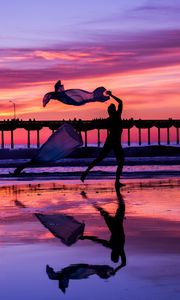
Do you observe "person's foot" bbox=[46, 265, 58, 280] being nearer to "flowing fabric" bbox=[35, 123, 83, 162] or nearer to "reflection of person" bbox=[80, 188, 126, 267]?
"reflection of person" bbox=[80, 188, 126, 267]

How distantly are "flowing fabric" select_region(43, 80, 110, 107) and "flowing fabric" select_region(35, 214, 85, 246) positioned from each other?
8.71m

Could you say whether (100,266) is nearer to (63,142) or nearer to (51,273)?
(51,273)

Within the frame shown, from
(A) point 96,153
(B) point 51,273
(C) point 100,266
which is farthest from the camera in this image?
(A) point 96,153

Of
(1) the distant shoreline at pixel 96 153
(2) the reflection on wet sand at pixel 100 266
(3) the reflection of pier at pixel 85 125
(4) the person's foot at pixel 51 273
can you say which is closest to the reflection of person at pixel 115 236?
(2) the reflection on wet sand at pixel 100 266

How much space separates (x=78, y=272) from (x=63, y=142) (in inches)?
538

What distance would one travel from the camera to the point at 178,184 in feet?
58.5

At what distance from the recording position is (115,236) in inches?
329

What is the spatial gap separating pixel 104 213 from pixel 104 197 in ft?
10.2

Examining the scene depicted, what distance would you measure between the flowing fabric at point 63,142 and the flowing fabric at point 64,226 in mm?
8671

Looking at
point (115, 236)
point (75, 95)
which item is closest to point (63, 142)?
point (75, 95)

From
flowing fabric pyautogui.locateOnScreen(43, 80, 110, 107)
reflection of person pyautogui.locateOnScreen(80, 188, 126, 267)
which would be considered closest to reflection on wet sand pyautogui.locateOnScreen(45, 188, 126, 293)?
reflection of person pyautogui.locateOnScreen(80, 188, 126, 267)

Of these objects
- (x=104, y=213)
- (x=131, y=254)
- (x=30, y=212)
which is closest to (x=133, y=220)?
(x=104, y=213)

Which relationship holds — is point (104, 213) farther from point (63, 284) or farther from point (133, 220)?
point (63, 284)

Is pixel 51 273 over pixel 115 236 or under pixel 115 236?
over
